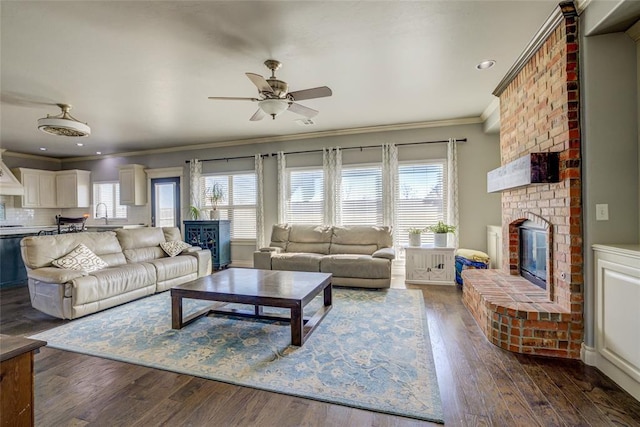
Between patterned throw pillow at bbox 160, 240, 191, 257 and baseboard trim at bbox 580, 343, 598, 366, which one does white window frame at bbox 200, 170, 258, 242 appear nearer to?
patterned throw pillow at bbox 160, 240, 191, 257

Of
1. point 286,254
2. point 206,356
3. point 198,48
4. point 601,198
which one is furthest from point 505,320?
point 198,48

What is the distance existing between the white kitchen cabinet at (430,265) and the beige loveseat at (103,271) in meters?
3.48

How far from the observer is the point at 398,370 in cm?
214

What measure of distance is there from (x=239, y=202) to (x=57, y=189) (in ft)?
17.1

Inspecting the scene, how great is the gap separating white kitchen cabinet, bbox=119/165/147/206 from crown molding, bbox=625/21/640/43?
8.15 m

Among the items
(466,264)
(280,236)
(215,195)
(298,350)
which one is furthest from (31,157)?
(466,264)

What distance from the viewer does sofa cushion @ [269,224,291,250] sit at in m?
5.37

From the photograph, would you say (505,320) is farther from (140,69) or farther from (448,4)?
(140,69)

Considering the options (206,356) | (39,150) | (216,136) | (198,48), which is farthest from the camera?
(39,150)

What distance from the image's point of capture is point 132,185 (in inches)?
272

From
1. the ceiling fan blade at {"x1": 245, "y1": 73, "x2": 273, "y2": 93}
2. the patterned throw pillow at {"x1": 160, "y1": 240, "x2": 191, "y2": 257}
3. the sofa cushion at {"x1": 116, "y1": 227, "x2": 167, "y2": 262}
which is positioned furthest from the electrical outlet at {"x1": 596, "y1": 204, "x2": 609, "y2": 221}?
the sofa cushion at {"x1": 116, "y1": 227, "x2": 167, "y2": 262}

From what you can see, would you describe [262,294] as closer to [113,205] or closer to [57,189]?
[113,205]

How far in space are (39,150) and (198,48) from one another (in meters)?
6.89

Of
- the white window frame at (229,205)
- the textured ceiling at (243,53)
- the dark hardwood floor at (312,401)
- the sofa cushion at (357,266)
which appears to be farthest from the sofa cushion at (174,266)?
the textured ceiling at (243,53)
